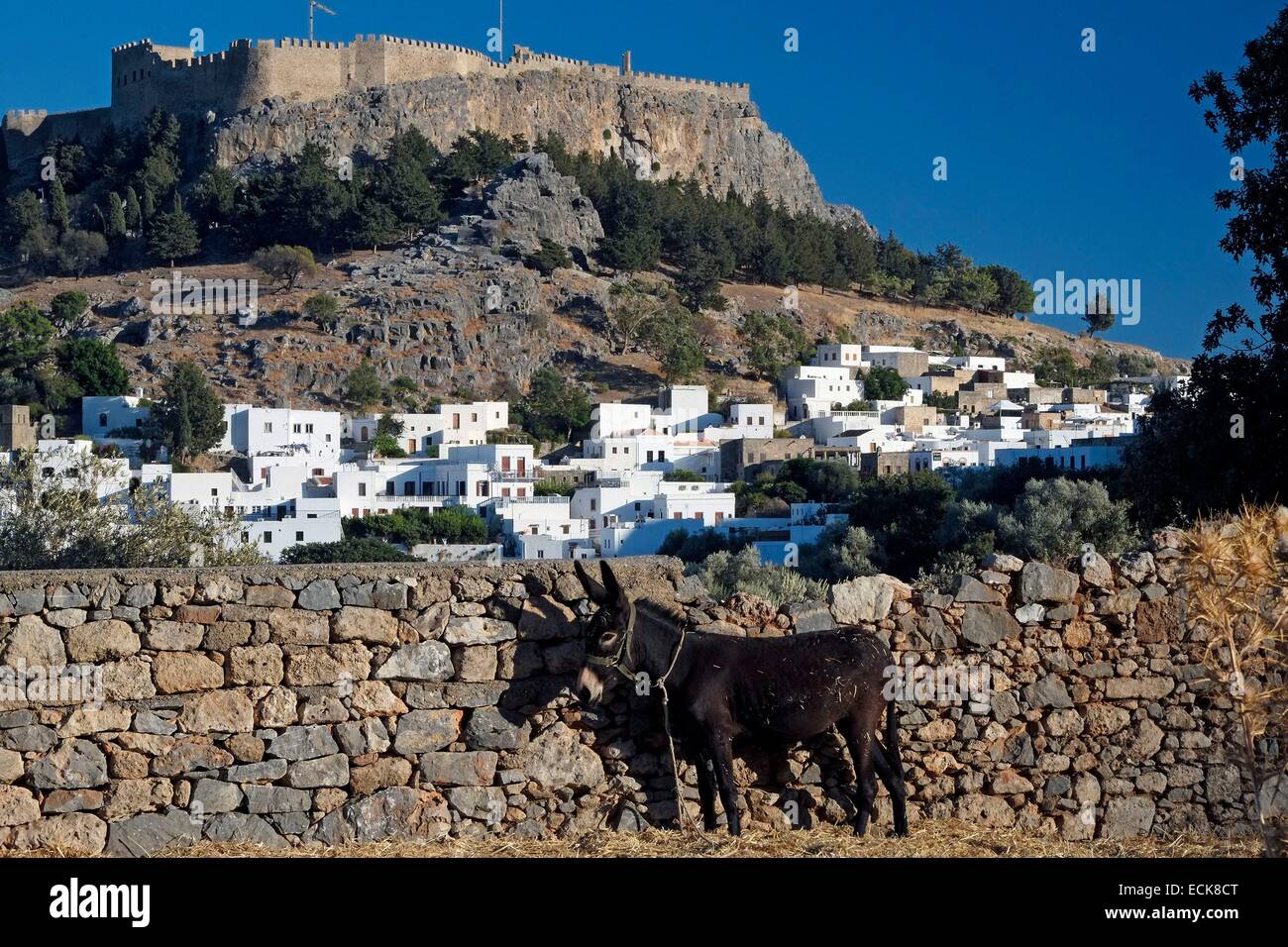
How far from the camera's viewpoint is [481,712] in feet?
23.7

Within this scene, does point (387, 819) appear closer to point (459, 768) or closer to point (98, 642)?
point (459, 768)

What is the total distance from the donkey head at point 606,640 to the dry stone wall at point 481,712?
0.80ft

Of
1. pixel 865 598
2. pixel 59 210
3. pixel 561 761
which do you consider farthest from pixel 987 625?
pixel 59 210

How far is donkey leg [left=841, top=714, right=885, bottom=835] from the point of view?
7.07m

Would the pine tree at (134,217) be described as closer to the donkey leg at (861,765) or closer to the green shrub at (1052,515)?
the green shrub at (1052,515)

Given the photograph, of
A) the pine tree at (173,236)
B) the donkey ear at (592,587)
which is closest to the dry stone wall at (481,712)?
the donkey ear at (592,587)

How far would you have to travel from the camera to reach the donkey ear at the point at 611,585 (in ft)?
23.0

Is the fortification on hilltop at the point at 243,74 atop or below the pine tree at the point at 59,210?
atop

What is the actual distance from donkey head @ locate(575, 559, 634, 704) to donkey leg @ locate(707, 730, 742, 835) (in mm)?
474

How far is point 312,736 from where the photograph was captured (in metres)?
7.05

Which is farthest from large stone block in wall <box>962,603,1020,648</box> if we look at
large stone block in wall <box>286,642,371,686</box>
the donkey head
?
large stone block in wall <box>286,642,371,686</box>

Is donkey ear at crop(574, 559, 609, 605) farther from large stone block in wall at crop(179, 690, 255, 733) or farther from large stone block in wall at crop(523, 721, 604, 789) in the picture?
large stone block in wall at crop(179, 690, 255, 733)

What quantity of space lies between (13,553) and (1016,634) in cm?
1521

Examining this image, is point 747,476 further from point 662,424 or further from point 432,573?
point 432,573
